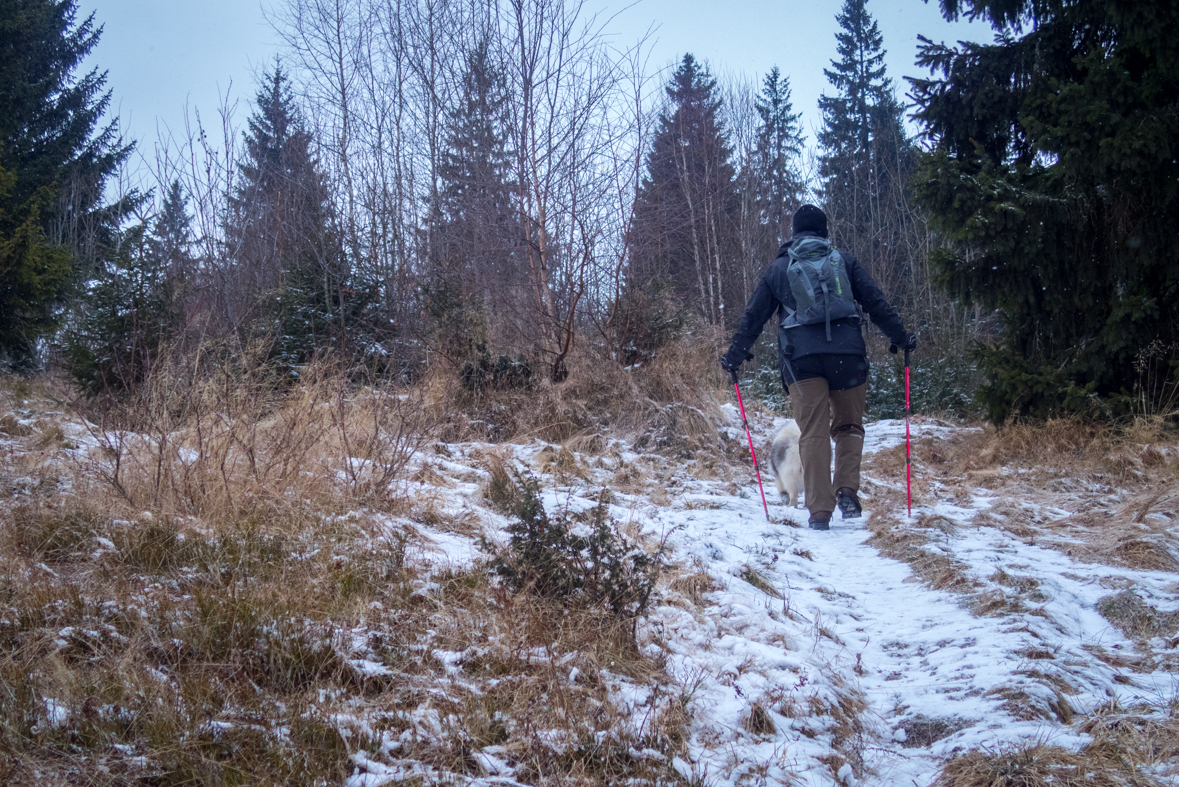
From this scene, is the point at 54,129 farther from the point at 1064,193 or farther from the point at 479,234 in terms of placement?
the point at 1064,193

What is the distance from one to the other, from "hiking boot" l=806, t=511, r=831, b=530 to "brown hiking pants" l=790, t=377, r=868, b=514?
0.03m

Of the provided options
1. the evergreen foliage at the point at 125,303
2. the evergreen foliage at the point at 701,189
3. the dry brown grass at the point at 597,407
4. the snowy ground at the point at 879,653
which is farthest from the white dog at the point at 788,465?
the evergreen foliage at the point at 701,189

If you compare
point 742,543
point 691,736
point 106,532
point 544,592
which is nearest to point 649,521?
point 742,543

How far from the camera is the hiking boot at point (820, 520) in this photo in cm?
459

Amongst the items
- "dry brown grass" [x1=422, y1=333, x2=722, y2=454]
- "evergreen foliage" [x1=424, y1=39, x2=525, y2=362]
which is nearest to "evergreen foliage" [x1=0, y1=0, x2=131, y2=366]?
"evergreen foliage" [x1=424, y1=39, x2=525, y2=362]

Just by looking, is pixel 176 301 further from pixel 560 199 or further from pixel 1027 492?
pixel 1027 492

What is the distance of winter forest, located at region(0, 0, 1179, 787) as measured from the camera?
6.14 feet

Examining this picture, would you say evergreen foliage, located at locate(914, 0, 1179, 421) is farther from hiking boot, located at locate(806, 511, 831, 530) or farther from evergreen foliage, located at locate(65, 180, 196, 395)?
evergreen foliage, located at locate(65, 180, 196, 395)

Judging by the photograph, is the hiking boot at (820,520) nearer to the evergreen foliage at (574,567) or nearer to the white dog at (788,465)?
the white dog at (788,465)

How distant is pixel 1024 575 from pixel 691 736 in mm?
2101

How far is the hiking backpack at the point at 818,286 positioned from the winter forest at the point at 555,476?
4.69 ft

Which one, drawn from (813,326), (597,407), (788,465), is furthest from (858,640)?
(597,407)

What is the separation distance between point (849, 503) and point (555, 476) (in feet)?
6.91

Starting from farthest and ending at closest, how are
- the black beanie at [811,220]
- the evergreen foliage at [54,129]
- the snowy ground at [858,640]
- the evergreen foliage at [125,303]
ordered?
the evergreen foliage at [54,129] → the evergreen foliage at [125,303] → the black beanie at [811,220] → the snowy ground at [858,640]
